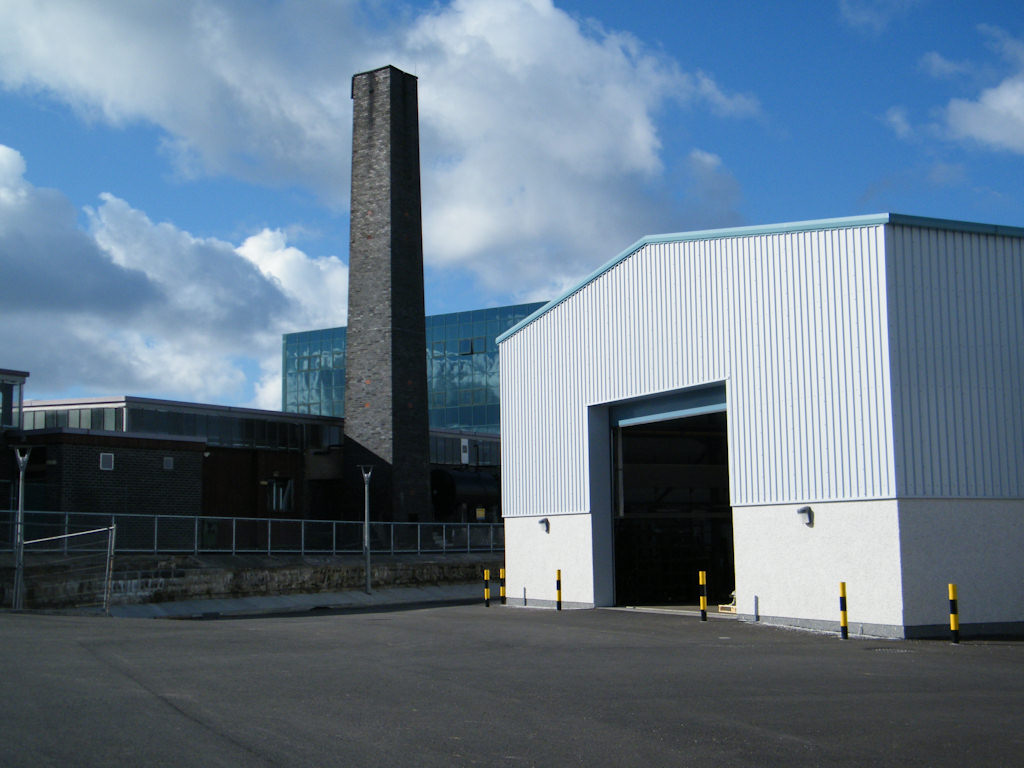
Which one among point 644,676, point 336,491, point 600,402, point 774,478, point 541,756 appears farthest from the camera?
point 336,491

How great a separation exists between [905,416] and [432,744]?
1378 centimetres

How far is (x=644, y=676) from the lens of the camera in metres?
13.3

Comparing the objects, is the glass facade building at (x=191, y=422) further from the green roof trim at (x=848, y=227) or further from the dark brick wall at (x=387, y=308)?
the green roof trim at (x=848, y=227)

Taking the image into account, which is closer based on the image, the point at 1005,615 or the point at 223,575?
the point at 1005,615

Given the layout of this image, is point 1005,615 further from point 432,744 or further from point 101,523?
point 101,523

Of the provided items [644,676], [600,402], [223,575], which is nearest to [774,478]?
[600,402]

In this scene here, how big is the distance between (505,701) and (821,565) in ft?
37.4

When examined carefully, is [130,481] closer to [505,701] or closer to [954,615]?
[954,615]

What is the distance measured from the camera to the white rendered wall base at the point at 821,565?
19.4 metres

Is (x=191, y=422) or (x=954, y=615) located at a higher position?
(x=191, y=422)

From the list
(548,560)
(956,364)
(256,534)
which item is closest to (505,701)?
(956,364)

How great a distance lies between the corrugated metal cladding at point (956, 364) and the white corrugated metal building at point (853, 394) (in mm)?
31

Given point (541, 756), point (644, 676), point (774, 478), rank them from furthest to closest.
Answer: point (774, 478) < point (644, 676) < point (541, 756)

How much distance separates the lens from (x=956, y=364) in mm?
20500
